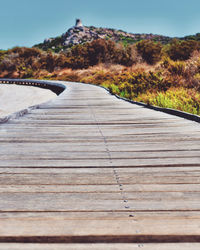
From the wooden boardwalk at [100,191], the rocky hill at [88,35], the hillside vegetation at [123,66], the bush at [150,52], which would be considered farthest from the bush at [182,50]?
the rocky hill at [88,35]

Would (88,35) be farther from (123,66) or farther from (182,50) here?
(182,50)

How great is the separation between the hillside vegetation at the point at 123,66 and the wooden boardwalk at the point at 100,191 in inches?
139

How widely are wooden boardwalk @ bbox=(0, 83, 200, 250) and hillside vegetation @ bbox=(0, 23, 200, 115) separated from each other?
11.6 feet

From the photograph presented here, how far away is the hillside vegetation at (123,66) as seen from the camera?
9.81m

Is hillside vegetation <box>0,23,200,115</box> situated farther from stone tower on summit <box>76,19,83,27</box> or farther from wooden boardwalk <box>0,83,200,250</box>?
stone tower on summit <box>76,19,83,27</box>

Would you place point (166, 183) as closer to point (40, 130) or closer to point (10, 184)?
point (10, 184)

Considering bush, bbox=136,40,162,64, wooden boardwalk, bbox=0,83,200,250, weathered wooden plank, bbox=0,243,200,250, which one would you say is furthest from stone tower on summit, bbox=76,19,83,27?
weathered wooden plank, bbox=0,243,200,250

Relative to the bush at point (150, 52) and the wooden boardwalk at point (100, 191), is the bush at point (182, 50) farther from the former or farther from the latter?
the wooden boardwalk at point (100, 191)

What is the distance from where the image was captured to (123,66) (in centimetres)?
3138

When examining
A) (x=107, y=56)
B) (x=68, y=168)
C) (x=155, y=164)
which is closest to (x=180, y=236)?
(x=155, y=164)

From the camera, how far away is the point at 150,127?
4.03 metres

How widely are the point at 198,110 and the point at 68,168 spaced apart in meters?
4.75

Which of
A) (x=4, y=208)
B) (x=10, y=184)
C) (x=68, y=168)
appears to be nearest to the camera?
(x=4, y=208)

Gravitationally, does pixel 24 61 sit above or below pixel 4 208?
above
